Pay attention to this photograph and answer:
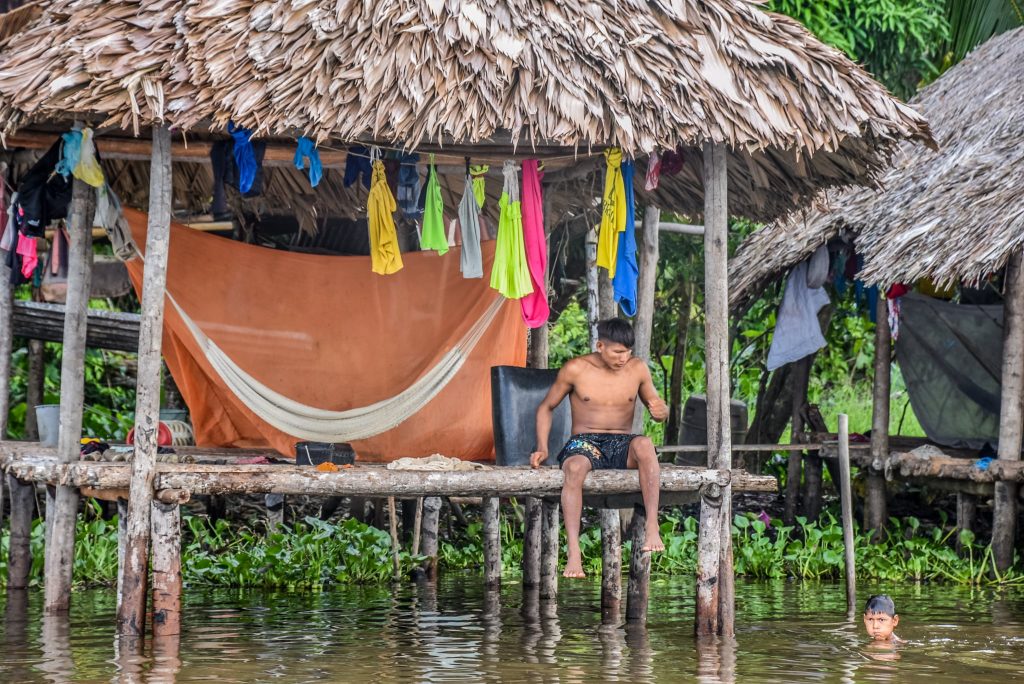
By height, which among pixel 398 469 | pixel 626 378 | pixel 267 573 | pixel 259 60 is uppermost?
pixel 259 60

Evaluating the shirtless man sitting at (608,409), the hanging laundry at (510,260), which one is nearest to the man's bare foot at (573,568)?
the shirtless man sitting at (608,409)

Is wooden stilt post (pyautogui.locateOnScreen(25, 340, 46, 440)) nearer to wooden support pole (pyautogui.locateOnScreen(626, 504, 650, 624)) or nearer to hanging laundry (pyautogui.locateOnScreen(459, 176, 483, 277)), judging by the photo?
hanging laundry (pyautogui.locateOnScreen(459, 176, 483, 277))

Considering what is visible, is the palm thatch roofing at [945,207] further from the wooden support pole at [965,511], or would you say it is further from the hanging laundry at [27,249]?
the hanging laundry at [27,249]

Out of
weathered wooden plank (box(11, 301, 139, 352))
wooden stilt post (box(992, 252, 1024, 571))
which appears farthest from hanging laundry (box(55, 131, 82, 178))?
wooden stilt post (box(992, 252, 1024, 571))

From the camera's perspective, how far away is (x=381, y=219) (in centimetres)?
779

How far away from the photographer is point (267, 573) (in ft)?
30.5

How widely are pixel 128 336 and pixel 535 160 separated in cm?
367

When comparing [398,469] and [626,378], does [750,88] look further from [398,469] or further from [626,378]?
[398,469]

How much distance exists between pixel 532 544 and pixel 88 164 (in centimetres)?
390

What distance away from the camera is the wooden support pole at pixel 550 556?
8914mm

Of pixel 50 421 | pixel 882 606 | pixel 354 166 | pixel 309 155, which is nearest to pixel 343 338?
pixel 354 166

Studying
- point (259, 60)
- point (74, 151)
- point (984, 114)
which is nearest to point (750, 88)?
point (259, 60)

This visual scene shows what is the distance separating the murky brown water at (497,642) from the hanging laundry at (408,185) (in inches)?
93.3

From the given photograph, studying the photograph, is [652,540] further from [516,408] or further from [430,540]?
[430,540]
